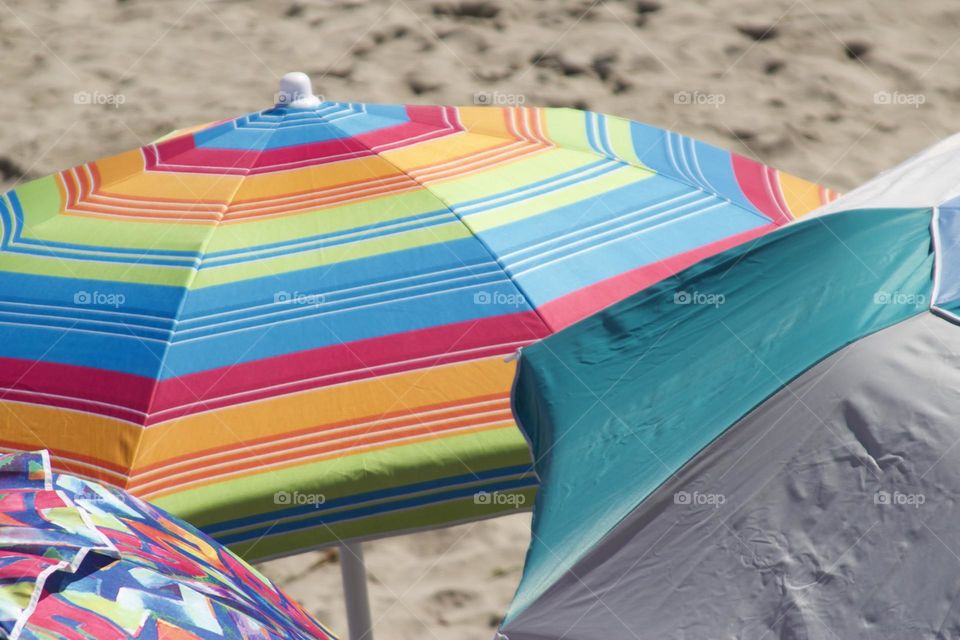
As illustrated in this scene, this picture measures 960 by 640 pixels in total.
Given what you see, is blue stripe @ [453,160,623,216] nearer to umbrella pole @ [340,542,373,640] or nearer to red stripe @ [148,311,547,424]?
red stripe @ [148,311,547,424]

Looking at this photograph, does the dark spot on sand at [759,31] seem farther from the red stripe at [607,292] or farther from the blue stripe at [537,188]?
the red stripe at [607,292]

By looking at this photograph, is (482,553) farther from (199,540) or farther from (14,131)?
(14,131)

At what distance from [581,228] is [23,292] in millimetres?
1093

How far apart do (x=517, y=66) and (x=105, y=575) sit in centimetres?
452

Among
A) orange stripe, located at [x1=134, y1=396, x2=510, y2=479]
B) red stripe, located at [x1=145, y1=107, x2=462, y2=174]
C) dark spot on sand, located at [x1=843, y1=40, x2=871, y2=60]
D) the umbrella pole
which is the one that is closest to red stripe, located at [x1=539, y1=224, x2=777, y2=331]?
orange stripe, located at [x1=134, y1=396, x2=510, y2=479]

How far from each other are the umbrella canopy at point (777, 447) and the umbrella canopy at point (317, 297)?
1.36 ft

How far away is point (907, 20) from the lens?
5.46 m

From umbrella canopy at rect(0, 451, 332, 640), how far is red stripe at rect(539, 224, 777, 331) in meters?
0.88

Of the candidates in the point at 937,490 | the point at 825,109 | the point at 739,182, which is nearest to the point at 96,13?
the point at 825,109

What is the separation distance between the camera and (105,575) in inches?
49.2

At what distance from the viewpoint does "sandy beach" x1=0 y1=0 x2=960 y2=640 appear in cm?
497

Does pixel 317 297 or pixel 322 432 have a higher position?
pixel 317 297

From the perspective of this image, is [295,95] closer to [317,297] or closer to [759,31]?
[317,297]

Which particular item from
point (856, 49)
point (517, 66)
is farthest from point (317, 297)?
point (856, 49)
